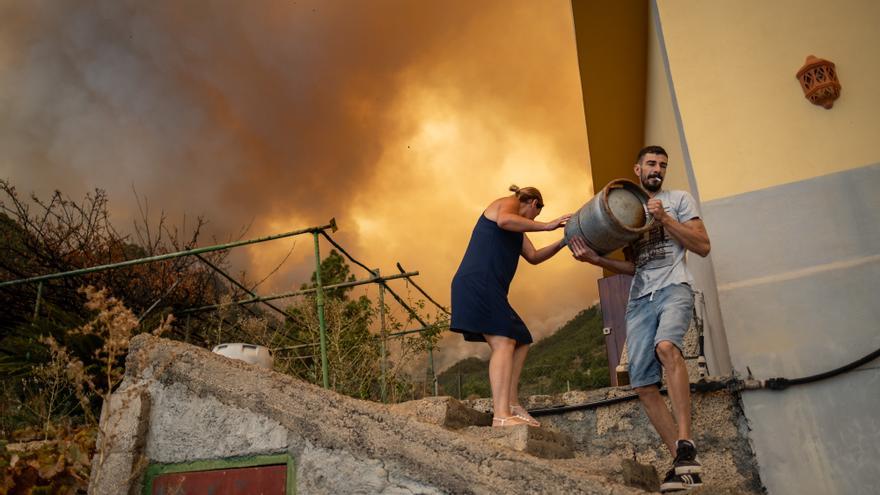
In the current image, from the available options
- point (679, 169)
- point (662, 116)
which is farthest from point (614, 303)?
point (679, 169)

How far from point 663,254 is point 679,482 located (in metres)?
1.13

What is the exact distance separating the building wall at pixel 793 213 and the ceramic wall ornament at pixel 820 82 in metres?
0.06

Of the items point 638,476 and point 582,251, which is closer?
point 638,476

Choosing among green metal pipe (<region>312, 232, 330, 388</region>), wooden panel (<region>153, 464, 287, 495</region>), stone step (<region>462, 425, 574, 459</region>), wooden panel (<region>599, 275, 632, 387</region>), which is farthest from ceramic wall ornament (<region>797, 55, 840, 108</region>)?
wooden panel (<region>599, 275, 632, 387</region>)

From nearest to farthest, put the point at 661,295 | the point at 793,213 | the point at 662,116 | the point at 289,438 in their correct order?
the point at 289,438 → the point at 661,295 → the point at 793,213 → the point at 662,116

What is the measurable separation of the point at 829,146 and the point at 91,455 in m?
4.40

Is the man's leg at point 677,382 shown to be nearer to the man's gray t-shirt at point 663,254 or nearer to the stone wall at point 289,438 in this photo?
the man's gray t-shirt at point 663,254

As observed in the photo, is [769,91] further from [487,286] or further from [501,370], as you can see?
[501,370]

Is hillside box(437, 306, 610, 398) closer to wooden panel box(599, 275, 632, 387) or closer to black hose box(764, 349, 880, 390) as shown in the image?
wooden panel box(599, 275, 632, 387)

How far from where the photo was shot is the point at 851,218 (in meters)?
3.68

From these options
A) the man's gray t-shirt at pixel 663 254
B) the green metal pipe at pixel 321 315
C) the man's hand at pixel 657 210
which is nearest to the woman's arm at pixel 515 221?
the man's gray t-shirt at pixel 663 254

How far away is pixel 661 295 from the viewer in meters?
3.18

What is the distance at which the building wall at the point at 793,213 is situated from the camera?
3.45 metres

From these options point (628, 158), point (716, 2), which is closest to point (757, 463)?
point (716, 2)
